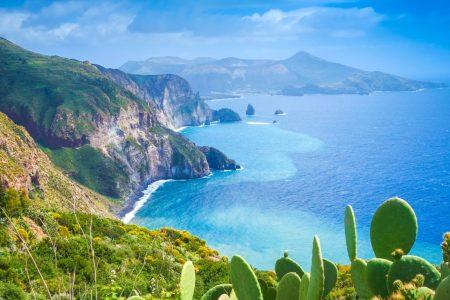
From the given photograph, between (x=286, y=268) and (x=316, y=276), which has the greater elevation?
(x=316, y=276)

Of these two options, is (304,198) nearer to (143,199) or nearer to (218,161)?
(143,199)

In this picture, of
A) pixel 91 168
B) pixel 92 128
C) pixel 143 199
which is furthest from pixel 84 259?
pixel 92 128

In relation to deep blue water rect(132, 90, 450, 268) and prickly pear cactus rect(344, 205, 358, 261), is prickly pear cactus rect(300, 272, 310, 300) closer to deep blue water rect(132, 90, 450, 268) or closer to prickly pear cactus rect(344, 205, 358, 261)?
prickly pear cactus rect(344, 205, 358, 261)

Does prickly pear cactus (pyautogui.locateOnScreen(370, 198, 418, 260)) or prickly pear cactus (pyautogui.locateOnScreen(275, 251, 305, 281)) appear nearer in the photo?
prickly pear cactus (pyautogui.locateOnScreen(370, 198, 418, 260))

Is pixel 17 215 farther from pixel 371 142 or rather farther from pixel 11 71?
pixel 371 142

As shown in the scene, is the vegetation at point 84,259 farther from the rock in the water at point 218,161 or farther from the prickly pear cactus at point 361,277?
the rock in the water at point 218,161

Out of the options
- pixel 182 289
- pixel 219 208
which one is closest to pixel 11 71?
pixel 219 208

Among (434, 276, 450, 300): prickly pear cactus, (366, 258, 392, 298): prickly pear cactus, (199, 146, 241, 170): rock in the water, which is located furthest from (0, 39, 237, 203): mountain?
(434, 276, 450, 300): prickly pear cactus
